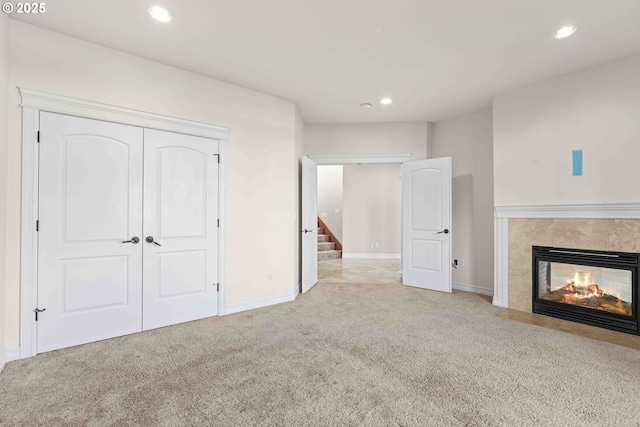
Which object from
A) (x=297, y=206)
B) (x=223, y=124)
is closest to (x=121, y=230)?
(x=223, y=124)

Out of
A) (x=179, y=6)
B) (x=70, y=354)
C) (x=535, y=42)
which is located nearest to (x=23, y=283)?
(x=70, y=354)

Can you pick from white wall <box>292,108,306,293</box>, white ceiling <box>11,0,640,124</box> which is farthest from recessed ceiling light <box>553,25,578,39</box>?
white wall <box>292,108,306,293</box>

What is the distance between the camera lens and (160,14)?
91.4 inches

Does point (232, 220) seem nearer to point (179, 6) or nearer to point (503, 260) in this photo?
point (179, 6)

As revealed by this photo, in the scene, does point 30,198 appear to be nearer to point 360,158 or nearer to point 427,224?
point 360,158

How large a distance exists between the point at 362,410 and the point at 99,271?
2.55 meters

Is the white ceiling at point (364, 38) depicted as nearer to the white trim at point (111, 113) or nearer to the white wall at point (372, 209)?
the white trim at point (111, 113)

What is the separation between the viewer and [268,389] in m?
1.97

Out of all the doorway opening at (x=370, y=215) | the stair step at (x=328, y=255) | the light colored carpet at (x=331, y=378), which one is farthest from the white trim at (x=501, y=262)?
the stair step at (x=328, y=255)

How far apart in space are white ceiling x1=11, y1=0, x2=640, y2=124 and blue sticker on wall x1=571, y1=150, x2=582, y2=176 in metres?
0.87

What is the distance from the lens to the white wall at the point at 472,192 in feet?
14.2

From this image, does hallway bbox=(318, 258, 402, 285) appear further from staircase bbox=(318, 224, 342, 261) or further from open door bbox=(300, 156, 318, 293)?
open door bbox=(300, 156, 318, 293)

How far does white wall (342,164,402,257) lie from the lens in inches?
312

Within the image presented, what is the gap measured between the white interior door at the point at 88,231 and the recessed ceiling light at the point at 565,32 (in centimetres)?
384
